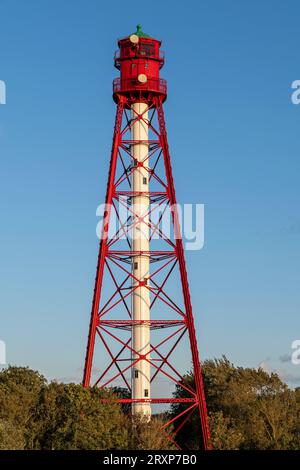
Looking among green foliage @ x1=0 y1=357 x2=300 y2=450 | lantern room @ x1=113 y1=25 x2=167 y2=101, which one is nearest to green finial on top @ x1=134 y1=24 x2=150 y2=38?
lantern room @ x1=113 y1=25 x2=167 y2=101

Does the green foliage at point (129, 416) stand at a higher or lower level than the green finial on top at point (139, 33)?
lower

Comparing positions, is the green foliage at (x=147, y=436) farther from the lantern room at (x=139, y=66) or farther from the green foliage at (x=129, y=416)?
the lantern room at (x=139, y=66)

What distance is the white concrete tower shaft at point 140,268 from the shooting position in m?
80.1

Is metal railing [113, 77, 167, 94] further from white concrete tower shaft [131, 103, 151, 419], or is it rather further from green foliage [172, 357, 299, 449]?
green foliage [172, 357, 299, 449]

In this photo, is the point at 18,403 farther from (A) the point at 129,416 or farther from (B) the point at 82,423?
(B) the point at 82,423

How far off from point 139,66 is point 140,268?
18.3 m

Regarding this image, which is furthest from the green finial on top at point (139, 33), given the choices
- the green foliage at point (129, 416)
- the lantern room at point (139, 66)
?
the green foliage at point (129, 416)

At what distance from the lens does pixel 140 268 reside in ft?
266

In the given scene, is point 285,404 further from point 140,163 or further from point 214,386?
point 140,163

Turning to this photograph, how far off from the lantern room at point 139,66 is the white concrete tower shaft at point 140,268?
10.3ft

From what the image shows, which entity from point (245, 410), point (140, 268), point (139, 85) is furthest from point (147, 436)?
point (139, 85)
